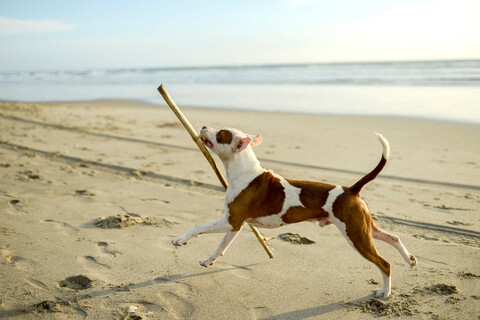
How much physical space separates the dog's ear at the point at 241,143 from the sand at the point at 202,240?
1286mm

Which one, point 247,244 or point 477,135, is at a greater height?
point 477,135

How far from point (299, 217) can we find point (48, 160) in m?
6.56

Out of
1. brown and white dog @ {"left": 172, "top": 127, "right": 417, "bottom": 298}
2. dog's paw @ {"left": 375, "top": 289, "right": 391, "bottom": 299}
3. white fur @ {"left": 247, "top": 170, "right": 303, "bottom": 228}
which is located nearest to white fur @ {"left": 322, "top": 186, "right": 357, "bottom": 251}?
brown and white dog @ {"left": 172, "top": 127, "right": 417, "bottom": 298}

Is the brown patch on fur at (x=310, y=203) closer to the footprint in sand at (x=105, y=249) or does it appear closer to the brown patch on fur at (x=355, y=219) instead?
the brown patch on fur at (x=355, y=219)

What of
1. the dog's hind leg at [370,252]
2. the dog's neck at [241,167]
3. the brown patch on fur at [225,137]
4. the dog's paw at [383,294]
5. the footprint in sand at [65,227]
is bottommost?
the footprint in sand at [65,227]

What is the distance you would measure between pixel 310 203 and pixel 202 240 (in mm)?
1818

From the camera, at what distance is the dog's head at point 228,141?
3.79 meters

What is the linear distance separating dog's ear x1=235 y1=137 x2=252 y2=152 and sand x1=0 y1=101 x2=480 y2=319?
129 cm

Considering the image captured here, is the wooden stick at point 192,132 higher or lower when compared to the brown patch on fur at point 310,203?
higher

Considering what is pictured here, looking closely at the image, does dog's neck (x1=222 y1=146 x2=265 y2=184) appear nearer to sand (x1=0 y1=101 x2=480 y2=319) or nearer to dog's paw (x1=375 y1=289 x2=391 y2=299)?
sand (x1=0 y1=101 x2=480 y2=319)

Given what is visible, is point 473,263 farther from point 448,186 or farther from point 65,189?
point 65,189

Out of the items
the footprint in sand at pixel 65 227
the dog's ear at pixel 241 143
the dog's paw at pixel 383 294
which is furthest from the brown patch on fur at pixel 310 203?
the footprint in sand at pixel 65 227

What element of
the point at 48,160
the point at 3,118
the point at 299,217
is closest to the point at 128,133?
the point at 48,160

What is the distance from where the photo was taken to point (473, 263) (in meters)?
4.40
